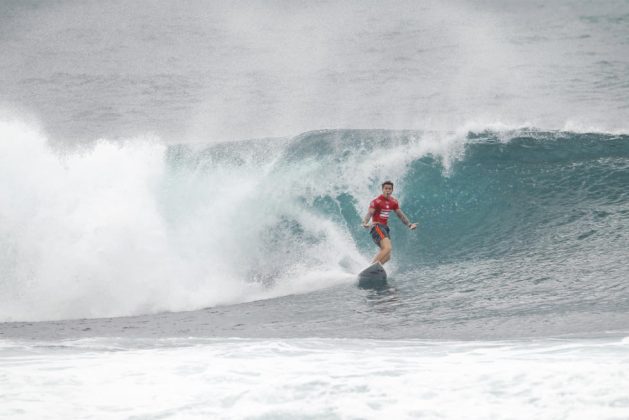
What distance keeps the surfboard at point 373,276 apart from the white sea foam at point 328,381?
3.26 m

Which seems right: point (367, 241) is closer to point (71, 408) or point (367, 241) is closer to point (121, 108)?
point (71, 408)

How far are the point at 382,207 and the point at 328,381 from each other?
5.49m

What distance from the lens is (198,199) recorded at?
51.3ft

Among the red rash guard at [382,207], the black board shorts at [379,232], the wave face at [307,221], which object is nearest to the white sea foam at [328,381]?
the wave face at [307,221]

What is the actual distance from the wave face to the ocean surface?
49 mm

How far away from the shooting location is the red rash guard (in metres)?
12.6

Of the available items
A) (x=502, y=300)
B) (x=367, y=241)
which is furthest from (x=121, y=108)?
(x=502, y=300)

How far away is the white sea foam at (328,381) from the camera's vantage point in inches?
270

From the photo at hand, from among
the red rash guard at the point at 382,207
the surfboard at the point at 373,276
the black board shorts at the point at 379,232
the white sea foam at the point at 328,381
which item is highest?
the red rash guard at the point at 382,207

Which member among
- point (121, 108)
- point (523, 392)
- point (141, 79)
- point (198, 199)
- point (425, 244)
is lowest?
point (523, 392)

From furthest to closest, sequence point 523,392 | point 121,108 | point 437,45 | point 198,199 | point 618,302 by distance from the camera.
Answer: point 437,45 < point 121,108 < point 198,199 < point 618,302 < point 523,392

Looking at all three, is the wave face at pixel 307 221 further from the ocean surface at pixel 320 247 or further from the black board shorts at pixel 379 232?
the black board shorts at pixel 379 232

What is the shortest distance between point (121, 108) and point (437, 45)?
46.5ft

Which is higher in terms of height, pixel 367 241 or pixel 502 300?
pixel 367 241
